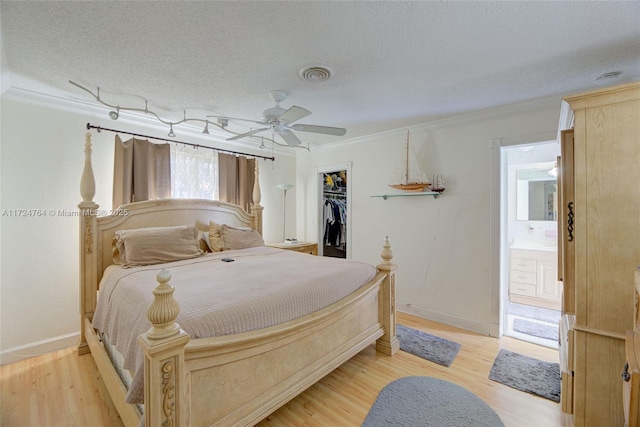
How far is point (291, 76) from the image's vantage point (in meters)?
2.14

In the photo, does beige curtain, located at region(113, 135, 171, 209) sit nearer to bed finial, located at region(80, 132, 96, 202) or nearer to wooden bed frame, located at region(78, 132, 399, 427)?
wooden bed frame, located at region(78, 132, 399, 427)

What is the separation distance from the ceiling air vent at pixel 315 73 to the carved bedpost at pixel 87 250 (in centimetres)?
206

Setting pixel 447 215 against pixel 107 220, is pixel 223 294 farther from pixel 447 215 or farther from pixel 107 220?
pixel 447 215

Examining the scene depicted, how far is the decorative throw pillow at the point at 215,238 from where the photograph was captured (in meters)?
3.26

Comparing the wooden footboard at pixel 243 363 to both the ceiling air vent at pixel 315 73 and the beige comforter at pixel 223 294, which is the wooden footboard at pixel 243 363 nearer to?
the beige comforter at pixel 223 294

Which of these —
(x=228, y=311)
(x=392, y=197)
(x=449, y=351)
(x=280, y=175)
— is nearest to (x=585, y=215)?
(x=449, y=351)

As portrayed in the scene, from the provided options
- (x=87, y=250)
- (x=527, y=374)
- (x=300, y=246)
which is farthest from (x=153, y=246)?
(x=527, y=374)

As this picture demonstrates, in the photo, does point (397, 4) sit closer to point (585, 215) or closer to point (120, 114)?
point (585, 215)

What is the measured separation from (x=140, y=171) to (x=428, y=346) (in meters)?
3.56

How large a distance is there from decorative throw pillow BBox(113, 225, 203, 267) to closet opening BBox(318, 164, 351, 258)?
229 cm

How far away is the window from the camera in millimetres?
3445

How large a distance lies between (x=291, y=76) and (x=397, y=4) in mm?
968

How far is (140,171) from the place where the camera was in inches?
122

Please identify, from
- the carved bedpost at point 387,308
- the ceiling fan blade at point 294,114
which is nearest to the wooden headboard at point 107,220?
the ceiling fan blade at point 294,114
